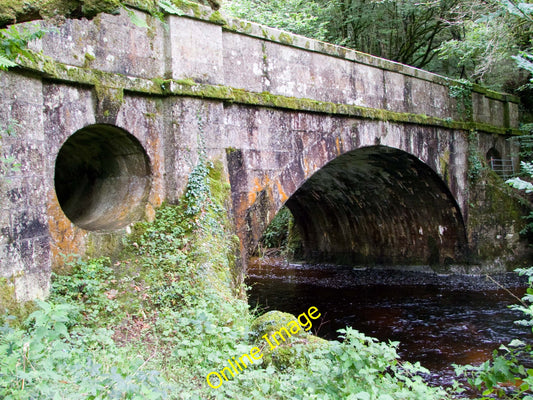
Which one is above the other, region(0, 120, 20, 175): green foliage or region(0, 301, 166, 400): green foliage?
region(0, 120, 20, 175): green foliage

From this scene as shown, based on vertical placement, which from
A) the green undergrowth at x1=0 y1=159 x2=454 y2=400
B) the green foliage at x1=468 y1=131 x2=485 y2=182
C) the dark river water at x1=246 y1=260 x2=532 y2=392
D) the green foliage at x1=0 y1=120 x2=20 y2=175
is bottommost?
the dark river water at x1=246 y1=260 x2=532 y2=392

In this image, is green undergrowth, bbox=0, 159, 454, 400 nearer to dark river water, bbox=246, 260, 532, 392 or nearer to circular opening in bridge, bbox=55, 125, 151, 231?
circular opening in bridge, bbox=55, 125, 151, 231

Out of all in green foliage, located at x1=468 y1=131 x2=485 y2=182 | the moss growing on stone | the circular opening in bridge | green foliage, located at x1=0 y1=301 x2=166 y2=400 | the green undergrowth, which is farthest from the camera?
green foliage, located at x1=468 y1=131 x2=485 y2=182

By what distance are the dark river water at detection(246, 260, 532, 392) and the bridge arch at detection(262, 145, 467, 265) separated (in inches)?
25.5

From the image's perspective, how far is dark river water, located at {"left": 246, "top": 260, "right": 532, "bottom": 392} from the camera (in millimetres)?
6805

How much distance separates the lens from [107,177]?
569 cm

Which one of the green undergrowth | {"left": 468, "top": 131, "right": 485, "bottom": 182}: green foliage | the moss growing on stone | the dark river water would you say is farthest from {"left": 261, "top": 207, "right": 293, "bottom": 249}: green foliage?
the moss growing on stone

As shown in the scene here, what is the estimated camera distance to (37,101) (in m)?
4.23

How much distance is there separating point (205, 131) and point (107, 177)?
131cm

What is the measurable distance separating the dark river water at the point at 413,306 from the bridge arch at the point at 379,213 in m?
0.65

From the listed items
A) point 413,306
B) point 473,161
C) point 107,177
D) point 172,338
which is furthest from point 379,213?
point 172,338

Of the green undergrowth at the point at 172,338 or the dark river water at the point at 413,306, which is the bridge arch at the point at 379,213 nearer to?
the dark river water at the point at 413,306

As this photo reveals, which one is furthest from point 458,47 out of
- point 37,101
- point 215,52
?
point 37,101

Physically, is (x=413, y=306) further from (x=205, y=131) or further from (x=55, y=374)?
(x=55, y=374)
